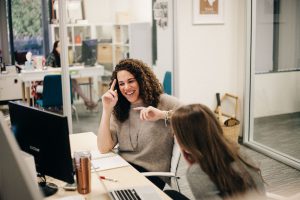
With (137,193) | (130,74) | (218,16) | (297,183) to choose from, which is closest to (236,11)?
(218,16)

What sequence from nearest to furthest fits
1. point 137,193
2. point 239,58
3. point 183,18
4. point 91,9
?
point 137,193
point 183,18
point 239,58
point 91,9

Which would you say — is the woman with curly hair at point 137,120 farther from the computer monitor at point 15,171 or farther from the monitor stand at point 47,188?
the computer monitor at point 15,171

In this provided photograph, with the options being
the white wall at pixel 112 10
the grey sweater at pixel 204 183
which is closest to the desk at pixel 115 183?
the grey sweater at pixel 204 183

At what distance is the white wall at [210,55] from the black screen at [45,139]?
9.26ft

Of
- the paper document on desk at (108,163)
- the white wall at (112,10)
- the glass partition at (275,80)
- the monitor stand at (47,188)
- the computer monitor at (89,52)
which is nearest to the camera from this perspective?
the monitor stand at (47,188)

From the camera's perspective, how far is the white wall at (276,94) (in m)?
4.21

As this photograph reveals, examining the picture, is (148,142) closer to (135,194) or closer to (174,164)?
(174,164)

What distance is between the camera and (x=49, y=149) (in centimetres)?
179

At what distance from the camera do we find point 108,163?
2.21 m

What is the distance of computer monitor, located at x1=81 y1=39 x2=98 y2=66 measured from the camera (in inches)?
215

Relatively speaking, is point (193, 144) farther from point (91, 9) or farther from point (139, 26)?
point (91, 9)

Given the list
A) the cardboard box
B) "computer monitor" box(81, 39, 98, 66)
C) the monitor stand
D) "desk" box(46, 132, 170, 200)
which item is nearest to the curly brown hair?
"desk" box(46, 132, 170, 200)

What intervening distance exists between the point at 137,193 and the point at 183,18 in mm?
3002

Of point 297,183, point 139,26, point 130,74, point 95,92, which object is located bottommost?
point 297,183
